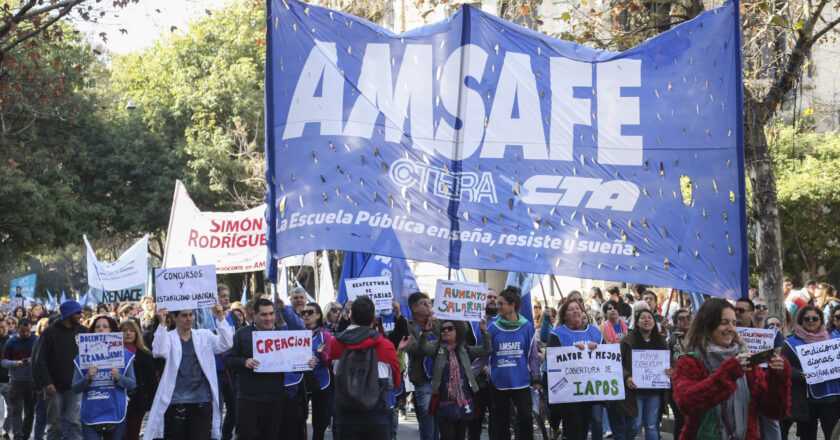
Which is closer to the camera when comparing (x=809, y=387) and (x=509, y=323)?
(x=809, y=387)

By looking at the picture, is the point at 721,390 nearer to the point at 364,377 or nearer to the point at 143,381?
the point at 364,377

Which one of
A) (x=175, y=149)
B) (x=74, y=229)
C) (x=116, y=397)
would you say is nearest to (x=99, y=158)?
(x=175, y=149)

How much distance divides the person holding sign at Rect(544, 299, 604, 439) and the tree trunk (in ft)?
16.0

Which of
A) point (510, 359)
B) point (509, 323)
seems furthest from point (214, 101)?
point (510, 359)

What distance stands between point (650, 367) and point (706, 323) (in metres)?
4.52

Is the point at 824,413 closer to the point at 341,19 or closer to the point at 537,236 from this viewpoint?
the point at 537,236

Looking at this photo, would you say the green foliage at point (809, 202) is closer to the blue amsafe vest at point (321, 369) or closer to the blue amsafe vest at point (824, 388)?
the blue amsafe vest at point (824, 388)

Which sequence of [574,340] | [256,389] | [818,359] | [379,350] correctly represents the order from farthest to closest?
[574,340], [818,359], [256,389], [379,350]

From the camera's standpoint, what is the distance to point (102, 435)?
10.5 m

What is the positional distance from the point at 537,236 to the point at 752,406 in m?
3.16

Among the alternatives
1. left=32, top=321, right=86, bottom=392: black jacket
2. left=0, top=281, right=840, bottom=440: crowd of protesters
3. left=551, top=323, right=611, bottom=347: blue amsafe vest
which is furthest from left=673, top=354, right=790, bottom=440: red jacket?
left=32, top=321, right=86, bottom=392: black jacket

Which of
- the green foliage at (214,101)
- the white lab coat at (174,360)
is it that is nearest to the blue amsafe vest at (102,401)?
the white lab coat at (174,360)

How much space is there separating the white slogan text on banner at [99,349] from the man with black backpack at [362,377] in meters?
2.60

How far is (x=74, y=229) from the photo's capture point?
116 feet
